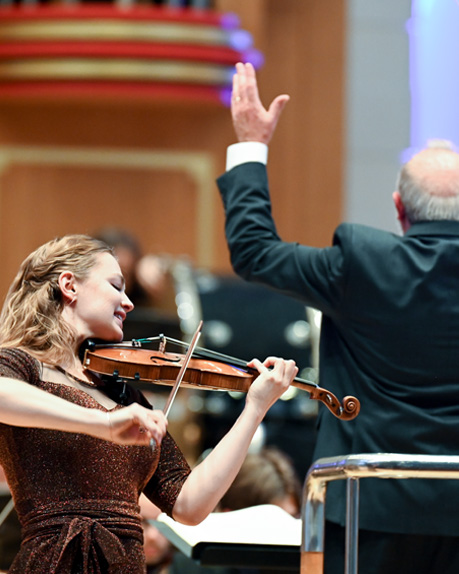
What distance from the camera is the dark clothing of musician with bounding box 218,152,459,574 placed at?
247cm

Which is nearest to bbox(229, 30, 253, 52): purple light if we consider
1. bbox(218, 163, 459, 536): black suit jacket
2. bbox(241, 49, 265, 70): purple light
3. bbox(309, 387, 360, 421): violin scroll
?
bbox(241, 49, 265, 70): purple light

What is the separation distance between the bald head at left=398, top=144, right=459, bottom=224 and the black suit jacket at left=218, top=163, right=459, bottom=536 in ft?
0.11

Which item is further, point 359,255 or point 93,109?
point 93,109

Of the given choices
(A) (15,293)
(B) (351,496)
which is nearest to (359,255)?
(B) (351,496)

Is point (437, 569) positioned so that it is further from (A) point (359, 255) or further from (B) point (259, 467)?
(B) point (259, 467)

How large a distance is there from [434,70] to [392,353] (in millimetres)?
3994

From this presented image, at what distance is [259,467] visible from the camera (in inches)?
138

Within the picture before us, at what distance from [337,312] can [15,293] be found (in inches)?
32.1

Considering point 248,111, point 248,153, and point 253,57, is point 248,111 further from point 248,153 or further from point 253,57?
point 253,57

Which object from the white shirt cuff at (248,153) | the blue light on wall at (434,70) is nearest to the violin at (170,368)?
the white shirt cuff at (248,153)

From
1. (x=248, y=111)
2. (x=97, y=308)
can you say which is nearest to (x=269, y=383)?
(x=97, y=308)

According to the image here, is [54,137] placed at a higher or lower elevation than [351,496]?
higher

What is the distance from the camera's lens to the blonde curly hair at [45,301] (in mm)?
2096

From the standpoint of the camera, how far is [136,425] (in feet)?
5.79
